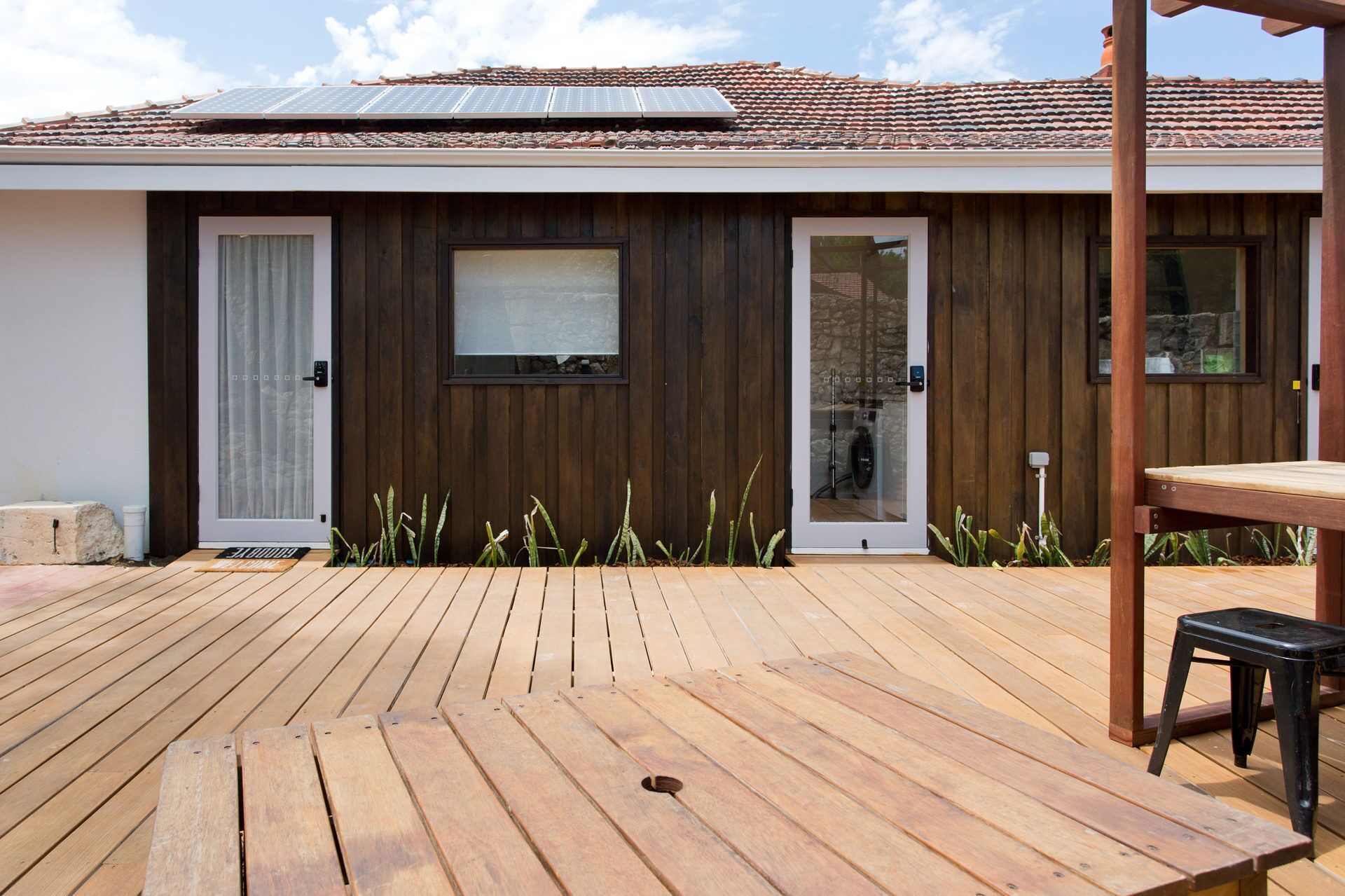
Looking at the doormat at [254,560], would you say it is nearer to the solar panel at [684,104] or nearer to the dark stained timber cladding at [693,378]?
the dark stained timber cladding at [693,378]

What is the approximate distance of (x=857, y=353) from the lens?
5082 millimetres

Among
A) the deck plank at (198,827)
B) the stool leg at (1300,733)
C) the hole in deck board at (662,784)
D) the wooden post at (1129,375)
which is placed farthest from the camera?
the wooden post at (1129,375)

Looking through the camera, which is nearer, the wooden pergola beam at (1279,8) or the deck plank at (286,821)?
the deck plank at (286,821)

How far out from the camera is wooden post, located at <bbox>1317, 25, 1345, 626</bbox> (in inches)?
96.6

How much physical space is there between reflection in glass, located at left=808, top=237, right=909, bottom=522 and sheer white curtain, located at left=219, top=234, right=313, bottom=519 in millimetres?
2873

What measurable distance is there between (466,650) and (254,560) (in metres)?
2.21

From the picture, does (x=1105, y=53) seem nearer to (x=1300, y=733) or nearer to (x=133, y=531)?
(x=1300, y=733)

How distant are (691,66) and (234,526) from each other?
17.4ft

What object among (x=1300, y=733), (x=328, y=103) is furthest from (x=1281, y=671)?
(x=328, y=103)

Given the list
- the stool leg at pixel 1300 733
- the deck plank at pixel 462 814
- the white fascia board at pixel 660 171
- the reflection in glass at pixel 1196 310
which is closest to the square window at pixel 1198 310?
the reflection in glass at pixel 1196 310

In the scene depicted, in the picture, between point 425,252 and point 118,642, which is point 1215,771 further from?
point 425,252

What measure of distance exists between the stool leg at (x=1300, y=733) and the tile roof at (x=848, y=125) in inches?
138

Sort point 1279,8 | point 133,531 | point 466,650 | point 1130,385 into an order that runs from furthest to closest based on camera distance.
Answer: point 133,531 → point 466,650 → point 1279,8 → point 1130,385

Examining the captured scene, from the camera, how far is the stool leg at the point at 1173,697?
1.89 meters
